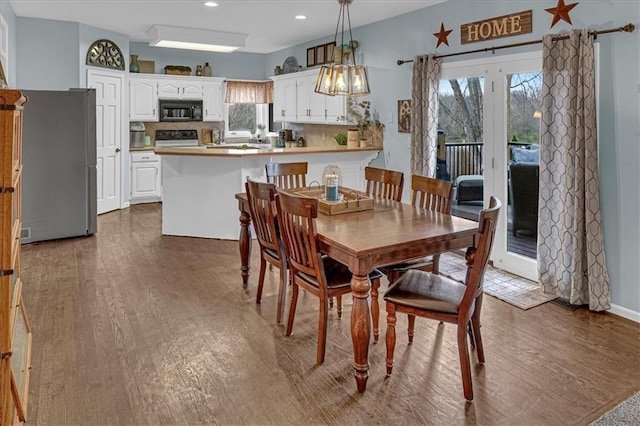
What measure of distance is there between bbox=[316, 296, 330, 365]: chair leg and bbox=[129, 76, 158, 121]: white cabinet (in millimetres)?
6275

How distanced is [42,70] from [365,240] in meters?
5.64

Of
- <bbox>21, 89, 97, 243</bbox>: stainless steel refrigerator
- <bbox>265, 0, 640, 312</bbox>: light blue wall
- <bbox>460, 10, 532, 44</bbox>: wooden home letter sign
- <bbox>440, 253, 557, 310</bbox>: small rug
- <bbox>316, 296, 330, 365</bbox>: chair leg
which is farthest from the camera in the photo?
<bbox>21, 89, 97, 243</bbox>: stainless steel refrigerator

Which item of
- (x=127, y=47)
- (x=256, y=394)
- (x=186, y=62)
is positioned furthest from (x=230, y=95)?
(x=256, y=394)

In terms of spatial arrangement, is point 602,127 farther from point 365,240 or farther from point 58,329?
point 58,329

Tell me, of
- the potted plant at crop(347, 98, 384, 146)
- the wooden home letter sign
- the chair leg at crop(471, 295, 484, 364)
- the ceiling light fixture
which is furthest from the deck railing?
the ceiling light fixture

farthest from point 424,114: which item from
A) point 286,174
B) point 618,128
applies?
point 618,128

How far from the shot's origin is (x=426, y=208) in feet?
11.5

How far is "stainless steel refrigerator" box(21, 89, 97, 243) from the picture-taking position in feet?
17.5

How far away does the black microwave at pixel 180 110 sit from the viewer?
26.8 ft

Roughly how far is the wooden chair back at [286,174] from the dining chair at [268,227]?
2.75 ft

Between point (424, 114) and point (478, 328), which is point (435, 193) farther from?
point (424, 114)

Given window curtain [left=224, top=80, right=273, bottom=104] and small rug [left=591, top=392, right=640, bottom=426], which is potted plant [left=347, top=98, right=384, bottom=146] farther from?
small rug [left=591, top=392, right=640, bottom=426]

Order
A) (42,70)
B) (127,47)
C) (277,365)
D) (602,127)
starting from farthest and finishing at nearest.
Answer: (127,47) → (42,70) → (602,127) → (277,365)

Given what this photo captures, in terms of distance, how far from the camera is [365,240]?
2570 mm
